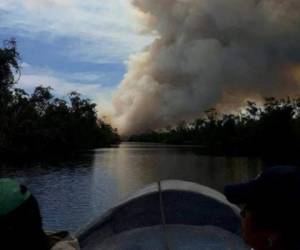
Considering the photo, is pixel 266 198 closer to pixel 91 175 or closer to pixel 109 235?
pixel 109 235

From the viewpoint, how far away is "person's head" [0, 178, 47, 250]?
1720 mm

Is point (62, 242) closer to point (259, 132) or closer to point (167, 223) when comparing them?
point (167, 223)

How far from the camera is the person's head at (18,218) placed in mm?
1720

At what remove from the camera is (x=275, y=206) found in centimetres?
174

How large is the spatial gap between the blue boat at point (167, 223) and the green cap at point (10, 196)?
567 cm

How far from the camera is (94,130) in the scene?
136 metres

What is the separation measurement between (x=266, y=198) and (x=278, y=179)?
7 cm

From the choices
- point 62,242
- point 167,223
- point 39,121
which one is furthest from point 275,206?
point 39,121

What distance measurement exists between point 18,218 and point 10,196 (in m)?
0.08

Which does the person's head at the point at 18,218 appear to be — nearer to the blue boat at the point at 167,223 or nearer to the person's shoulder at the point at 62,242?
the person's shoulder at the point at 62,242

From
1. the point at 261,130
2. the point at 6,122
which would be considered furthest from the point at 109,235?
the point at 261,130

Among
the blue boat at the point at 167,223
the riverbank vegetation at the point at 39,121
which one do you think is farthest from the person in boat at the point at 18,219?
the riverbank vegetation at the point at 39,121

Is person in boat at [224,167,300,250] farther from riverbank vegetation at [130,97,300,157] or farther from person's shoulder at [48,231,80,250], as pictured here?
riverbank vegetation at [130,97,300,157]

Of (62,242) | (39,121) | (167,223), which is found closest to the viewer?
(62,242)
